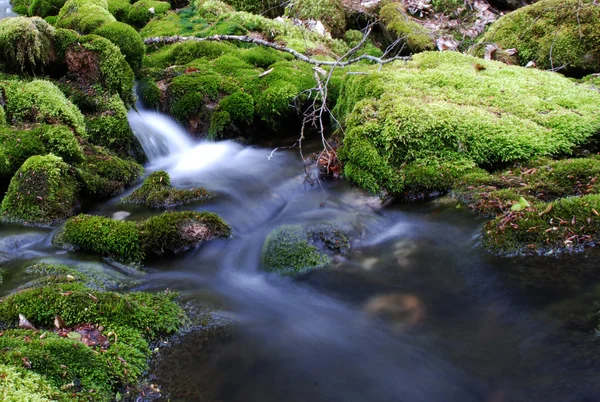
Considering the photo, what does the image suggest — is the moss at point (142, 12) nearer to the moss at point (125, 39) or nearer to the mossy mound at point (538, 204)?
the moss at point (125, 39)

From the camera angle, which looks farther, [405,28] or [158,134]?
[405,28]

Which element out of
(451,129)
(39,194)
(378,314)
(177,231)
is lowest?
(378,314)

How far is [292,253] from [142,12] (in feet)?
32.7

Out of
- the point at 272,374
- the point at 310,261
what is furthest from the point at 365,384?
the point at 310,261

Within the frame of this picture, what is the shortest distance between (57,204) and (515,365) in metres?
4.83

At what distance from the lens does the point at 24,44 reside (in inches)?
242

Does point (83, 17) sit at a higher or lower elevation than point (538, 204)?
higher

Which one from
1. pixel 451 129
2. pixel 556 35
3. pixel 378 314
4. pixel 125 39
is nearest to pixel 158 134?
pixel 125 39

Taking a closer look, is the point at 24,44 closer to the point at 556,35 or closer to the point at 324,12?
the point at 324,12

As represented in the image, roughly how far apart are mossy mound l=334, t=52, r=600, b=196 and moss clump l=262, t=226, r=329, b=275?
54.5 inches

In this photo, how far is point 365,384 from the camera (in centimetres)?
275

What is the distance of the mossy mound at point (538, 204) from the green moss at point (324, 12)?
343 inches

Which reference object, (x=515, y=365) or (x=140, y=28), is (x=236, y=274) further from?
(x=140, y=28)

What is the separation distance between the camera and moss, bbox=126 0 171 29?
11.4 metres
